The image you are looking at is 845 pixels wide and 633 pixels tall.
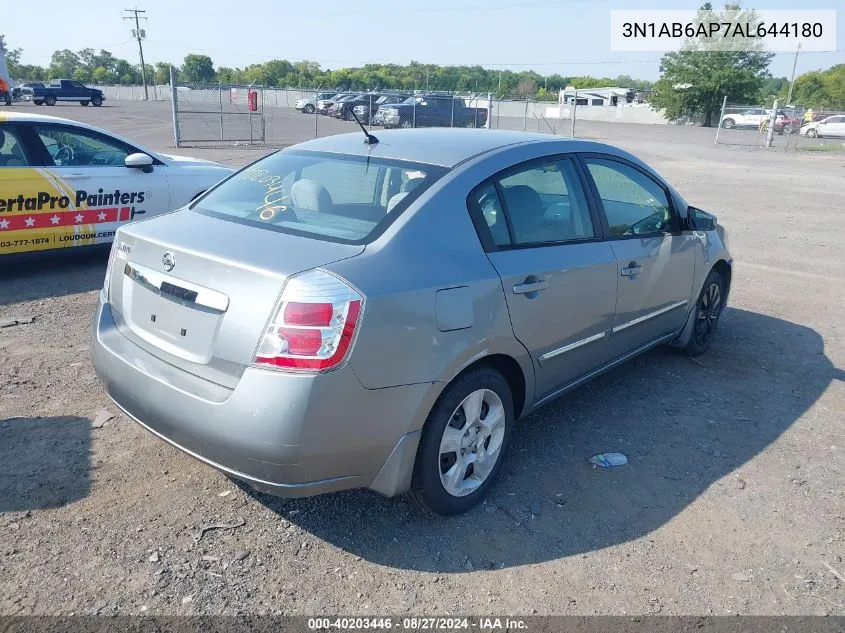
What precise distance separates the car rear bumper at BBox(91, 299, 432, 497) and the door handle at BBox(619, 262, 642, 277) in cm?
179

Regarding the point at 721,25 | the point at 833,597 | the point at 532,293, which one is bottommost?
the point at 833,597

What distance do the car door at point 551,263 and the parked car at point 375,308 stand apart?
0.01 meters

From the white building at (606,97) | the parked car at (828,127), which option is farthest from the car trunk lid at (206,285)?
the white building at (606,97)

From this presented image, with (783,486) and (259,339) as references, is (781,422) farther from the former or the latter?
(259,339)

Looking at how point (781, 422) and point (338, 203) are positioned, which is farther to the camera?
point (781, 422)

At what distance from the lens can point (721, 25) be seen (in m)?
53.6

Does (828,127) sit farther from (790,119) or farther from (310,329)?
(310,329)

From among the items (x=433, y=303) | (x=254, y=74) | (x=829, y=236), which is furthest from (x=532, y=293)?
(x=254, y=74)

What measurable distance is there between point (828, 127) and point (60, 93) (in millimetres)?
51102

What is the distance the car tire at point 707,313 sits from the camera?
5.31 m

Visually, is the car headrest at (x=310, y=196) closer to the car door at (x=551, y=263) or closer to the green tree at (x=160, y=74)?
the car door at (x=551, y=263)

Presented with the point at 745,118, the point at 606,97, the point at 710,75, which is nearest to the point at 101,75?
the point at 606,97

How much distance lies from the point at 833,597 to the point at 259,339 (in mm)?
2568

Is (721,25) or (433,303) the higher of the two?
(721,25)
